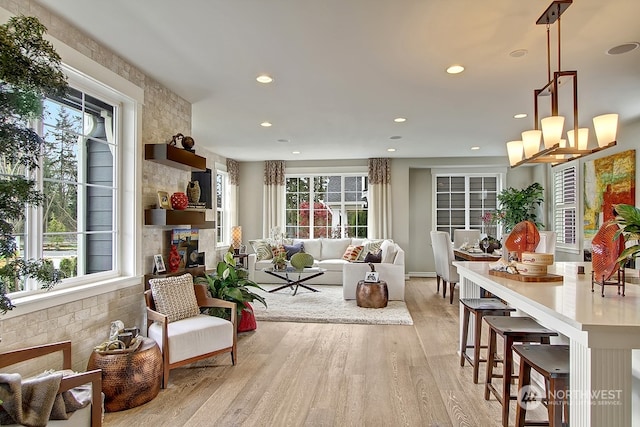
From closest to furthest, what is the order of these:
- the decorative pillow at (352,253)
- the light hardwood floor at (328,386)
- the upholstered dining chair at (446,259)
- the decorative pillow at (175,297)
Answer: the light hardwood floor at (328,386) → the decorative pillow at (175,297) → the upholstered dining chair at (446,259) → the decorative pillow at (352,253)

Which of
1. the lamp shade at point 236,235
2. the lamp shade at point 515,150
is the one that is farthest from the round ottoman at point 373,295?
the lamp shade at point 236,235

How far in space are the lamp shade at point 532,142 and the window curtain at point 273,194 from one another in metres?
6.01

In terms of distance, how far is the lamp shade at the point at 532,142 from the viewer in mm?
3025

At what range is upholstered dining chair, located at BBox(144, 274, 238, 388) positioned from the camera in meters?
2.92

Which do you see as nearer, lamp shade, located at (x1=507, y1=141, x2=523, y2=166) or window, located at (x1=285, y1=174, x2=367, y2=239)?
lamp shade, located at (x1=507, y1=141, x2=523, y2=166)

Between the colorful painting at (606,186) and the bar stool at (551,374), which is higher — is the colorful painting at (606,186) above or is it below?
above


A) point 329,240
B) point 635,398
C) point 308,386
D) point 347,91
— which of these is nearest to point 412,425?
point 308,386

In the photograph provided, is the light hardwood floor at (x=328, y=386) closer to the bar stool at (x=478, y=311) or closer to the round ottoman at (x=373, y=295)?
the bar stool at (x=478, y=311)

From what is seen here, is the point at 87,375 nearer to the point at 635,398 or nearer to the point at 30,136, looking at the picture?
the point at 30,136

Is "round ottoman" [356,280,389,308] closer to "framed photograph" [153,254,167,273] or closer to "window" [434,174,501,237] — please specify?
"framed photograph" [153,254,167,273]

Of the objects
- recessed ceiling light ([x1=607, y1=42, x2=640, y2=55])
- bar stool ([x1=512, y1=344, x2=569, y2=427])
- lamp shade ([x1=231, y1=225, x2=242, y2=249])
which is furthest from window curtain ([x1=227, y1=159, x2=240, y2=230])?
bar stool ([x1=512, y1=344, x2=569, y2=427])

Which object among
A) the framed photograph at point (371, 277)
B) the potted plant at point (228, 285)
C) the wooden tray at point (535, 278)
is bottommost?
the framed photograph at point (371, 277)

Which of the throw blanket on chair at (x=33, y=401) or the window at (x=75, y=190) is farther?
the window at (x=75, y=190)

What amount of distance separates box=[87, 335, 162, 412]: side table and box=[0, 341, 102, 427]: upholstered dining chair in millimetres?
434
